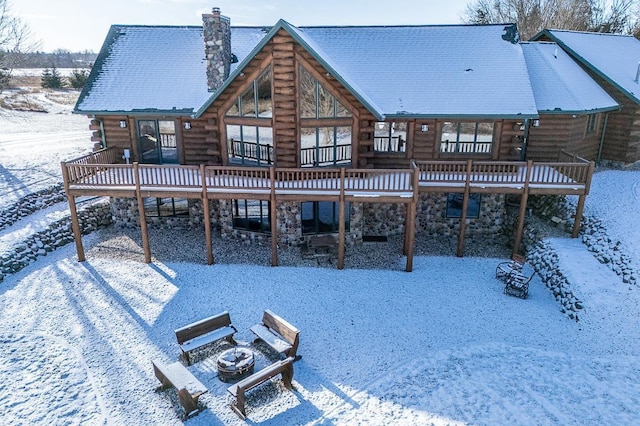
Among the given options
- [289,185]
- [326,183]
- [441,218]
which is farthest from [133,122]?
[441,218]

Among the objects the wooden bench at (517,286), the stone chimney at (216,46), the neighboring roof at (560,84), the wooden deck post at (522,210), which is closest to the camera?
the wooden bench at (517,286)

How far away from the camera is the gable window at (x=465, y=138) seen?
59.1ft

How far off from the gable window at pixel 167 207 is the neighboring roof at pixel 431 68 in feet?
15.8

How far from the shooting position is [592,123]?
21.2m

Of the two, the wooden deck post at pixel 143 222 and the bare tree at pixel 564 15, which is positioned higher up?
the bare tree at pixel 564 15

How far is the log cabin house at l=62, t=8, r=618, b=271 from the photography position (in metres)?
15.9

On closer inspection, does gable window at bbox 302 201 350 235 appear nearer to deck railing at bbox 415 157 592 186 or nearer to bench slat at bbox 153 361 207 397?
deck railing at bbox 415 157 592 186

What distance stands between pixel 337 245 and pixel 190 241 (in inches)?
245

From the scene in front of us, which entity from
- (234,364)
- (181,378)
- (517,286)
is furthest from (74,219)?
(517,286)

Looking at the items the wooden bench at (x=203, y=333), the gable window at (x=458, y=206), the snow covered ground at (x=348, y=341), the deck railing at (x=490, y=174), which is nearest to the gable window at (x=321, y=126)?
the deck railing at (x=490, y=174)

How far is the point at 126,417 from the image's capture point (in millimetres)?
9734

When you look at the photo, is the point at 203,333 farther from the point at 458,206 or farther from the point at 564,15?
the point at 564,15

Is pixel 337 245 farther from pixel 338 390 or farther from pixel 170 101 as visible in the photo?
pixel 170 101

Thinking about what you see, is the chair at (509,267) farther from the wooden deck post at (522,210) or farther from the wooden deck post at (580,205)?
the wooden deck post at (580,205)
